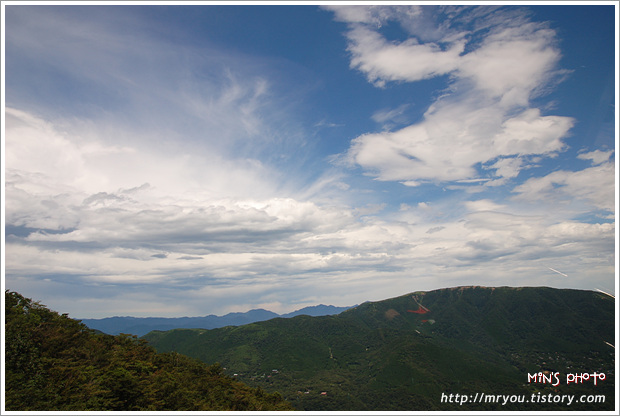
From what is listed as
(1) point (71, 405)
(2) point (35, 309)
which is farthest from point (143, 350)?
(1) point (71, 405)

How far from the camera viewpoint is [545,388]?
13575cm

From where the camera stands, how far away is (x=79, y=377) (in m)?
28.7

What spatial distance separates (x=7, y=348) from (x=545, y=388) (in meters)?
182

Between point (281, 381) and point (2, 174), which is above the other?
point (2, 174)

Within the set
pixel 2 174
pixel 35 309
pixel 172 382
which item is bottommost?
pixel 172 382

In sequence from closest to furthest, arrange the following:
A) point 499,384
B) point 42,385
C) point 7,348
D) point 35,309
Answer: point 42,385, point 7,348, point 35,309, point 499,384

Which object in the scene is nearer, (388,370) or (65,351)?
(65,351)

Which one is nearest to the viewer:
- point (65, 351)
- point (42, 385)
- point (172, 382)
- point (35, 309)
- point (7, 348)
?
point (42, 385)

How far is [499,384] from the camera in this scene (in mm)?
166250

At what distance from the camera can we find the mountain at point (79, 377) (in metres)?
26.1

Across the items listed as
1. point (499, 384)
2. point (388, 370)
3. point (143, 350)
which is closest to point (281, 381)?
point (388, 370)

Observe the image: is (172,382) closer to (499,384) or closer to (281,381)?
(281,381)

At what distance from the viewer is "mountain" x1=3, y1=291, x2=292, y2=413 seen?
2608 cm

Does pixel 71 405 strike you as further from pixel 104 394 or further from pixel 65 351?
pixel 65 351
